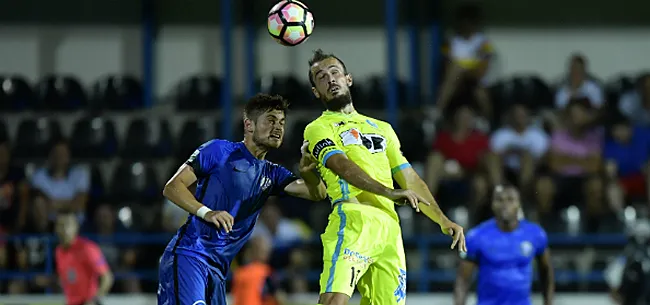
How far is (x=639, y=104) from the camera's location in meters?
14.6

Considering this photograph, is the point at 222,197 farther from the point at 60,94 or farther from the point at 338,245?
the point at 60,94

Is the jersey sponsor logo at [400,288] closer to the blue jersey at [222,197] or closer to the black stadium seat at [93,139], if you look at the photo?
the blue jersey at [222,197]

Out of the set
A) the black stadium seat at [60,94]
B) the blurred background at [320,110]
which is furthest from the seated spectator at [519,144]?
the black stadium seat at [60,94]

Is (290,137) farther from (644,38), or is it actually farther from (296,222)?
(644,38)

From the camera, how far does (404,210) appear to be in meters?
13.6

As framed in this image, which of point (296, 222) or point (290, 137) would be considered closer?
point (296, 222)

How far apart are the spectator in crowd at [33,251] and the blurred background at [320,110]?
0.07ft

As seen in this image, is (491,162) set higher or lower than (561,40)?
lower

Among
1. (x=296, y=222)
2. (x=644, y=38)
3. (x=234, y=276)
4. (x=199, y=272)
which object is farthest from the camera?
(x=644, y=38)

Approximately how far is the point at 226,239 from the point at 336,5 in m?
11.0

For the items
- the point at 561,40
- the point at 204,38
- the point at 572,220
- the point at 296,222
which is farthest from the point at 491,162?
the point at 204,38

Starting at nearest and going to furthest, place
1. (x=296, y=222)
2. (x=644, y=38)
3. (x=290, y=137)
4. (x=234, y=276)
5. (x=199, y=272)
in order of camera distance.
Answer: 1. (x=199, y=272)
2. (x=234, y=276)
3. (x=296, y=222)
4. (x=290, y=137)
5. (x=644, y=38)

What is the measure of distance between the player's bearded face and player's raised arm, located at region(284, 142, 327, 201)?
18 cm

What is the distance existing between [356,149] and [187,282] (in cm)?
132
